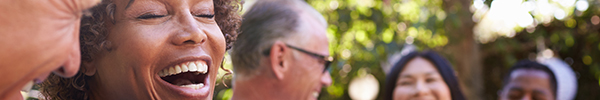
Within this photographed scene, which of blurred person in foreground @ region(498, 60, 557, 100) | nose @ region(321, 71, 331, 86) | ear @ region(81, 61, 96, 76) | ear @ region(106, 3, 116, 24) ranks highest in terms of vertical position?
blurred person in foreground @ region(498, 60, 557, 100)

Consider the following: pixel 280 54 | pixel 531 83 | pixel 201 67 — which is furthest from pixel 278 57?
pixel 531 83

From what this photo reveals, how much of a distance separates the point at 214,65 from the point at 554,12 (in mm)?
6816

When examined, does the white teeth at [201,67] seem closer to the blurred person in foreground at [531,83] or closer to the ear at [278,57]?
the ear at [278,57]

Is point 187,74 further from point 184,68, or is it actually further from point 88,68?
point 88,68

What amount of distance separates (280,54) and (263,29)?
0.17 meters

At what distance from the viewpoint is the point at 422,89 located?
3.26 meters

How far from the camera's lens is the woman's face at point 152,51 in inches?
53.8

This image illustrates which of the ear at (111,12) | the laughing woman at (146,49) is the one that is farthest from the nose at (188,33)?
the ear at (111,12)

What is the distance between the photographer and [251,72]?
8.37 feet

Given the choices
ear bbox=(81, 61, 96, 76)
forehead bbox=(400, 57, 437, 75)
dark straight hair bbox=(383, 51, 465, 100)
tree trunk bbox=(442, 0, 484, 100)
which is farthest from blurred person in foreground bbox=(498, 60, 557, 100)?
ear bbox=(81, 61, 96, 76)

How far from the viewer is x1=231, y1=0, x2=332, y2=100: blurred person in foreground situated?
2488 mm

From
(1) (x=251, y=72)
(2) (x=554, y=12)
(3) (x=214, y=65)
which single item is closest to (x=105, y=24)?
(3) (x=214, y=65)

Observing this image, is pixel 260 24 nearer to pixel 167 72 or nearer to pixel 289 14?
pixel 289 14

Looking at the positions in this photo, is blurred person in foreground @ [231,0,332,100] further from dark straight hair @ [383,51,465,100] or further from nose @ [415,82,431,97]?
dark straight hair @ [383,51,465,100]
